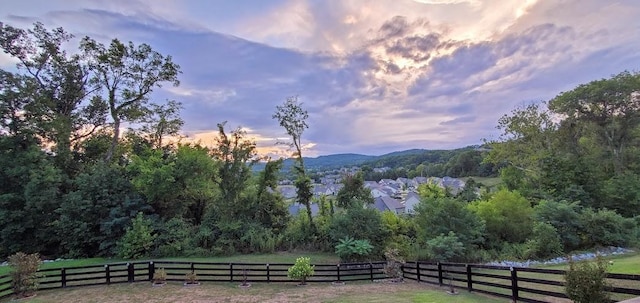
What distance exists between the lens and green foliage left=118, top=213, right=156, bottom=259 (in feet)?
53.4

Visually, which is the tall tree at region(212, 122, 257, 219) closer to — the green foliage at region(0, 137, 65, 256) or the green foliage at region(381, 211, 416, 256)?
the green foliage at region(381, 211, 416, 256)

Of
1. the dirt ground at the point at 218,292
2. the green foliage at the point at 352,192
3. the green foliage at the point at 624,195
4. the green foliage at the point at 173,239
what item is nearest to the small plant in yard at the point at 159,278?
the dirt ground at the point at 218,292

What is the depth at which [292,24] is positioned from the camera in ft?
47.2

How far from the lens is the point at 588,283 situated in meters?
5.35

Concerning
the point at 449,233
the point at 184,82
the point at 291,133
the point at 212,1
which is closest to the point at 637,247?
the point at 449,233

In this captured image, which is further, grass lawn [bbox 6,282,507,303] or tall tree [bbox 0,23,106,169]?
tall tree [bbox 0,23,106,169]

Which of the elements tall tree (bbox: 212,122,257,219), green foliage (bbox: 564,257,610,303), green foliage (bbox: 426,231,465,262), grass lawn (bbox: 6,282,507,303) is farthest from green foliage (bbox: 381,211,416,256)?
green foliage (bbox: 564,257,610,303)

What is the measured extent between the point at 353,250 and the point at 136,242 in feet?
34.0

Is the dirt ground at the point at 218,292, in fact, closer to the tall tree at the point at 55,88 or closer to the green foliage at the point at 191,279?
the green foliage at the point at 191,279

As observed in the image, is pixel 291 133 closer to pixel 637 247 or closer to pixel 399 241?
pixel 399 241

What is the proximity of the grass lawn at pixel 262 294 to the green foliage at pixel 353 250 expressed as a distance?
3.46m

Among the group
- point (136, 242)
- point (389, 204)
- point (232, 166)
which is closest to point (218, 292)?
point (136, 242)

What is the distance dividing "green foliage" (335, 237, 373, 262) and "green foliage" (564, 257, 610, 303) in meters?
9.88

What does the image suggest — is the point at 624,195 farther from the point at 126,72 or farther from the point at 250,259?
the point at 126,72
